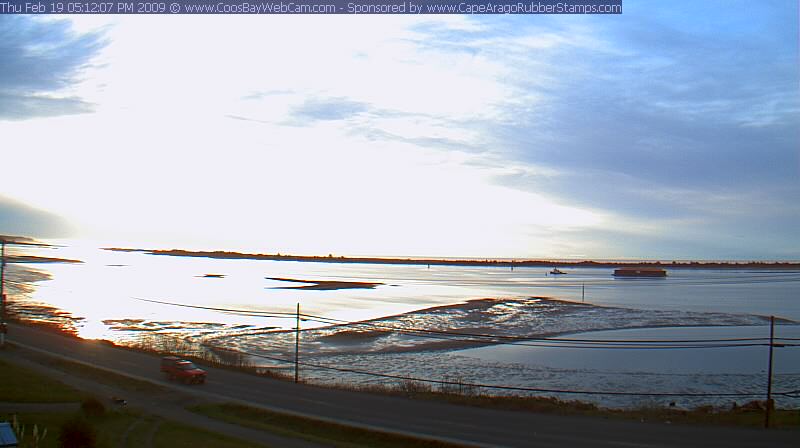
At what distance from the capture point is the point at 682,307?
260 feet

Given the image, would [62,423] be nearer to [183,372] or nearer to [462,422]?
[183,372]

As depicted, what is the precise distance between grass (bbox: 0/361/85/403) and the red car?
501 centimetres

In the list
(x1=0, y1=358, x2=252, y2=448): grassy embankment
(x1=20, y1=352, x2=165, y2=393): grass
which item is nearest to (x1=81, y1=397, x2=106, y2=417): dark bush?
(x1=0, y1=358, x2=252, y2=448): grassy embankment

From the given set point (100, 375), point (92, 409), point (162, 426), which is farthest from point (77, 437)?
point (100, 375)

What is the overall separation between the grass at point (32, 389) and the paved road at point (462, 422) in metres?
4.69

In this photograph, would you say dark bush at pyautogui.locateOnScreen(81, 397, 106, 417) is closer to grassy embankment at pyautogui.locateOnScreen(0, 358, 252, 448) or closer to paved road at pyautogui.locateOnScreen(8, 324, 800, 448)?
grassy embankment at pyautogui.locateOnScreen(0, 358, 252, 448)

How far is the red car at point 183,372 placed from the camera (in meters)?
31.7

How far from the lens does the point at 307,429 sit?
23688 mm

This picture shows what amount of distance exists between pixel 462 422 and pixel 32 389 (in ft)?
64.1

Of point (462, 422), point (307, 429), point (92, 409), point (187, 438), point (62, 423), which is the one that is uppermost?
point (92, 409)

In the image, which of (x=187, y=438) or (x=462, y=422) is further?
(x=462, y=422)

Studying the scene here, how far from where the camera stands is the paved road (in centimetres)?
2183

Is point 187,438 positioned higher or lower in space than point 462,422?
higher

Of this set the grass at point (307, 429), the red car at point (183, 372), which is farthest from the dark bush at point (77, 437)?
the red car at point (183, 372)
